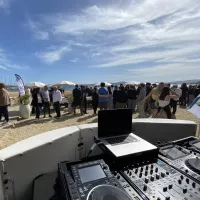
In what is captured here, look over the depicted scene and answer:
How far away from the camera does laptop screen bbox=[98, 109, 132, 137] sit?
186cm

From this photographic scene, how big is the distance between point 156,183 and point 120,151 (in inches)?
15.1

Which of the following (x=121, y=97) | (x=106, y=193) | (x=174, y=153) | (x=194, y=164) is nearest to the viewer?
(x=106, y=193)

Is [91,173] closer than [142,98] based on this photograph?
Yes

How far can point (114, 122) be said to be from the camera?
6.25 feet

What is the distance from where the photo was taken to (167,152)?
179cm

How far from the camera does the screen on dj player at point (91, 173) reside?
1.28 metres

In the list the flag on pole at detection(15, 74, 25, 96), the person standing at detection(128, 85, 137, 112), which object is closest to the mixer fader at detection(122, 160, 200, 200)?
the person standing at detection(128, 85, 137, 112)

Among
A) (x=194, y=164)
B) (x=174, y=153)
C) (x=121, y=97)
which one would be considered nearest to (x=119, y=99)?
(x=121, y=97)

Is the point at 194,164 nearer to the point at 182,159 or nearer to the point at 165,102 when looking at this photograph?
the point at 182,159

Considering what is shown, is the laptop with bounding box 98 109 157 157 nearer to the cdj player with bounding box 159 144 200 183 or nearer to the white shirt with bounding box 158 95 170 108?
the cdj player with bounding box 159 144 200 183

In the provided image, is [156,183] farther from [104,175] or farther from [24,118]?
[24,118]

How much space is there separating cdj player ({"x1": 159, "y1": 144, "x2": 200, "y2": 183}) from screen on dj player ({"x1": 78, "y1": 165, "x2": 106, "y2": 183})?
0.67 meters

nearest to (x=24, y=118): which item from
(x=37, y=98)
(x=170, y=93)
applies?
(x=37, y=98)

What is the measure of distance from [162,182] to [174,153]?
0.54 metres
